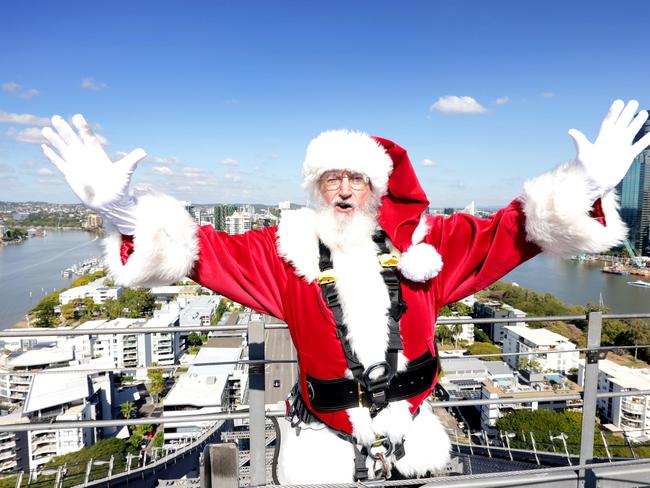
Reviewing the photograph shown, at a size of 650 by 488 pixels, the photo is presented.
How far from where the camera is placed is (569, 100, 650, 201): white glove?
3.11ft

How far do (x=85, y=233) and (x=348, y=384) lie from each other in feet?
244

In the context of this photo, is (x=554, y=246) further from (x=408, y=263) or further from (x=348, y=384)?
(x=348, y=384)

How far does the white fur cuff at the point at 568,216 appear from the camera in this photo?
98cm

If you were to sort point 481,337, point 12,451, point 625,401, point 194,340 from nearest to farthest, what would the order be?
point 12,451 → point 625,401 → point 194,340 → point 481,337

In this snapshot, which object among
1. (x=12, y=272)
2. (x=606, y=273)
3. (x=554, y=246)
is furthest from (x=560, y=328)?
(x=12, y=272)

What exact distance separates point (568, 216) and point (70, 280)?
136 feet

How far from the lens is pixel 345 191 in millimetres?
1070

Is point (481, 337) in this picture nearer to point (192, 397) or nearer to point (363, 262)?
point (192, 397)

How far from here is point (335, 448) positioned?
0.99 metres

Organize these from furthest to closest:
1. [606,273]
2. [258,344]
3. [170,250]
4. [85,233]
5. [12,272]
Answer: [85,233] → [12,272] → [606,273] → [258,344] → [170,250]

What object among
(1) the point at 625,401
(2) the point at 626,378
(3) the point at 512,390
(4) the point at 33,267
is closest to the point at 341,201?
(2) the point at 626,378

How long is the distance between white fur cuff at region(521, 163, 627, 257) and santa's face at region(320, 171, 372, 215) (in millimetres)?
397

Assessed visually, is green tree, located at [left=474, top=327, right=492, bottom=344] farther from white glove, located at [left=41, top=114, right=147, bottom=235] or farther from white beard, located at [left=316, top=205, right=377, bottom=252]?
white glove, located at [left=41, top=114, right=147, bottom=235]

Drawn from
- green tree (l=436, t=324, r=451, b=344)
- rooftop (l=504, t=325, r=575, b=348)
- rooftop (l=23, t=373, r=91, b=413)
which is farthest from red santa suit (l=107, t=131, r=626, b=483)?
green tree (l=436, t=324, r=451, b=344)
